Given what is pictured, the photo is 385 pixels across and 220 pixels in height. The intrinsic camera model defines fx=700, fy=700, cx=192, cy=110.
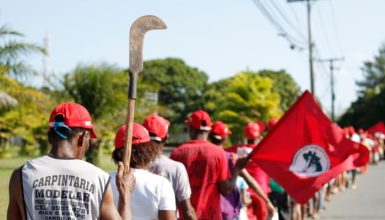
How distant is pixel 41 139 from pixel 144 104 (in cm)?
508

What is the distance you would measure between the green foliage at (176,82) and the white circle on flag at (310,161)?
206ft

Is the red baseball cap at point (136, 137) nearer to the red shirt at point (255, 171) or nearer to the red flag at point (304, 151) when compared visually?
the red flag at point (304, 151)

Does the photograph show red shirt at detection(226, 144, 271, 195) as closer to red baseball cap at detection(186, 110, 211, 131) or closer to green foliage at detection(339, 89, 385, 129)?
red baseball cap at detection(186, 110, 211, 131)

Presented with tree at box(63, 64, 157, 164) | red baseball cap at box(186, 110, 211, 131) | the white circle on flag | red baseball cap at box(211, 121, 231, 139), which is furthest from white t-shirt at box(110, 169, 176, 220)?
tree at box(63, 64, 157, 164)

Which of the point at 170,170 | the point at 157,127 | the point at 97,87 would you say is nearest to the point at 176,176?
the point at 170,170

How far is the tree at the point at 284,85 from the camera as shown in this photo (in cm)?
6612

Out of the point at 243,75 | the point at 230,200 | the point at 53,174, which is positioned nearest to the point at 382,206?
the point at 230,200

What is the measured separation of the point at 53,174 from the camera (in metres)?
3.46

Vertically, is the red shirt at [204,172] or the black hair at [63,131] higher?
the black hair at [63,131]

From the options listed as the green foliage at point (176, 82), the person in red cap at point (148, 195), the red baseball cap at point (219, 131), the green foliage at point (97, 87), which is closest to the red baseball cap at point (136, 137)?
the person in red cap at point (148, 195)

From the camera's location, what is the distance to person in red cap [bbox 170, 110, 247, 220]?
5.88 m

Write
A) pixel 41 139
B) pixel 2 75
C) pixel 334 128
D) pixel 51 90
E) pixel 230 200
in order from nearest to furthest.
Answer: pixel 230 200 < pixel 334 128 < pixel 2 75 < pixel 51 90 < pixel 41 139

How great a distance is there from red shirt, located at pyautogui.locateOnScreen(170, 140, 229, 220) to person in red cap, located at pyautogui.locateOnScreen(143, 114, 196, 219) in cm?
68

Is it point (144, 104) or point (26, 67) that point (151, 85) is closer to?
point (144, 104)
